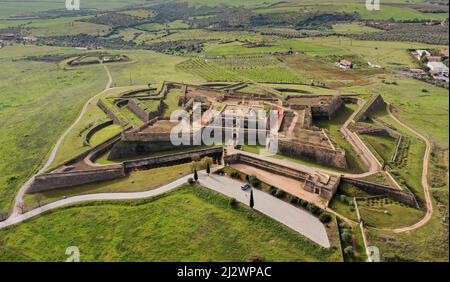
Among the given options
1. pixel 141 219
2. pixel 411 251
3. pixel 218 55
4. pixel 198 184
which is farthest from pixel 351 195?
pixel 218 55

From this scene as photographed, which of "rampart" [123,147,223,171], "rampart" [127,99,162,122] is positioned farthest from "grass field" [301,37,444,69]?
"rampart" [123,147,223,171]

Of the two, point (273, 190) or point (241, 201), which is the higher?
point (273, 190)

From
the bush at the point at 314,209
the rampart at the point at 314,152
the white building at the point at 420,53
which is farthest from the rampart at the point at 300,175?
the white building at the point at 420,53

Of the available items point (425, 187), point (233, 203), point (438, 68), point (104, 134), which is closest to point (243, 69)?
point (438, 68)

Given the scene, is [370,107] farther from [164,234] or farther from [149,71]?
[149,71]

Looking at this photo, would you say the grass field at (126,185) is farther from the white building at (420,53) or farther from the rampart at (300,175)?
the white building at (420,53)
